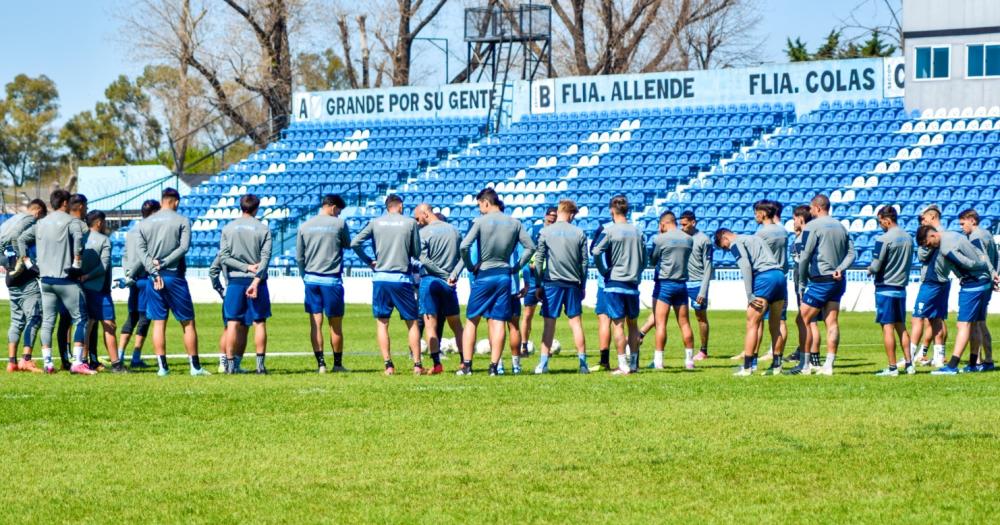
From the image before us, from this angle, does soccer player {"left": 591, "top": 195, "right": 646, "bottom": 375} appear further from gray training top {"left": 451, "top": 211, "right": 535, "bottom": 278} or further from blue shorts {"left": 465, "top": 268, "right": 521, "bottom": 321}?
blue shorts {"left": 465, "top": 268, "right": 521, "bottom": 321}

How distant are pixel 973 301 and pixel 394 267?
6.12m

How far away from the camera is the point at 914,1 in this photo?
125ft

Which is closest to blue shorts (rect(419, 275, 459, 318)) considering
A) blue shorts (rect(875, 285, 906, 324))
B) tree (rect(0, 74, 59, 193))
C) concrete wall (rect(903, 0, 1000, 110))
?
blue shorts (rect(875, 285, 906, 324))

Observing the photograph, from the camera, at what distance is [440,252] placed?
15469 millimetres

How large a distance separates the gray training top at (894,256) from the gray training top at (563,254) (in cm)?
300

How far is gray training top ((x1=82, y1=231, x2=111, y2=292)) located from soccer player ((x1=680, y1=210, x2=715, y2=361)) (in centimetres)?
675

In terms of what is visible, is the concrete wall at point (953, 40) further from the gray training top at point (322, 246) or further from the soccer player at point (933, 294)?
the gray training top at point (322, 246)

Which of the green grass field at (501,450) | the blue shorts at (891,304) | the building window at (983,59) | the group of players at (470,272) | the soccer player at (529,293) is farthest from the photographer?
the building window at (983,59)

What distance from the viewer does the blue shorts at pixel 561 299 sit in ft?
52.2

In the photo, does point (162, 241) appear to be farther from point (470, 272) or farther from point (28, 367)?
point (470, 272)

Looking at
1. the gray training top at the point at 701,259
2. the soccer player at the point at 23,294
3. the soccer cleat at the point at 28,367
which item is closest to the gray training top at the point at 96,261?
the soccer player at the point at 23,294

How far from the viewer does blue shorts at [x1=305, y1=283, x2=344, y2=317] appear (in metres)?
15.7

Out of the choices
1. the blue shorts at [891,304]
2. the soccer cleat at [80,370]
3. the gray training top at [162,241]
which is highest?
the gray training top at [162,241]

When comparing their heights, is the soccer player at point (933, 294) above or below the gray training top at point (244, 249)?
below
